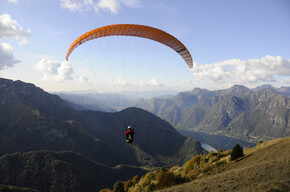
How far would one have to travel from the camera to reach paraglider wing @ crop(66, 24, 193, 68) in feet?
70.3

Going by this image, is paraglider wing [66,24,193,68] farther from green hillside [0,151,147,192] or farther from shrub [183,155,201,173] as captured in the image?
green hillside [0,151,147,192]

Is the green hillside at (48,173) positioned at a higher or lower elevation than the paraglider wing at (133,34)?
lower

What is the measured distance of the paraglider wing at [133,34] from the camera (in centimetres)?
2143

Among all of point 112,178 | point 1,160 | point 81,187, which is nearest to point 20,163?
point 1,160

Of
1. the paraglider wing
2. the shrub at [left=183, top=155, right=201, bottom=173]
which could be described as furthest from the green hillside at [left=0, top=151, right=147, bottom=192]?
the paraglider wing

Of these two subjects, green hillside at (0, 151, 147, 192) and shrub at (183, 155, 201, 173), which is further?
green hillside at (0, 151, 147, 192)

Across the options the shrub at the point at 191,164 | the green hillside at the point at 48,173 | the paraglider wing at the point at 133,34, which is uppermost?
the paraglider wing at the point at 133,34

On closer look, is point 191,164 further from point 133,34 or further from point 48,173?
point 48,173

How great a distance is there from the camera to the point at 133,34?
2384cm

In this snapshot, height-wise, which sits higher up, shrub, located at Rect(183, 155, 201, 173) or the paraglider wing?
the paraglider wing

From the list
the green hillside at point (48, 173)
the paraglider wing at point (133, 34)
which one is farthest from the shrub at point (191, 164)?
the green hillside at point (48, 173)

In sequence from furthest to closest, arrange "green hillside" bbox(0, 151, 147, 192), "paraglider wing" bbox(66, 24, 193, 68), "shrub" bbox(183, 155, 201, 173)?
"green hillside" bbox(0, 151, 147, 192) → "shrub" bbox(183, 155, 201, 173) → "paraglider wing" bbox(66, 24, 193, 68)

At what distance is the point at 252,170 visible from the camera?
64.9ft

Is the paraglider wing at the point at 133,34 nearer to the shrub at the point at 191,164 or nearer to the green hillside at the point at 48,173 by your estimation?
the shrub at the point at 191,164
